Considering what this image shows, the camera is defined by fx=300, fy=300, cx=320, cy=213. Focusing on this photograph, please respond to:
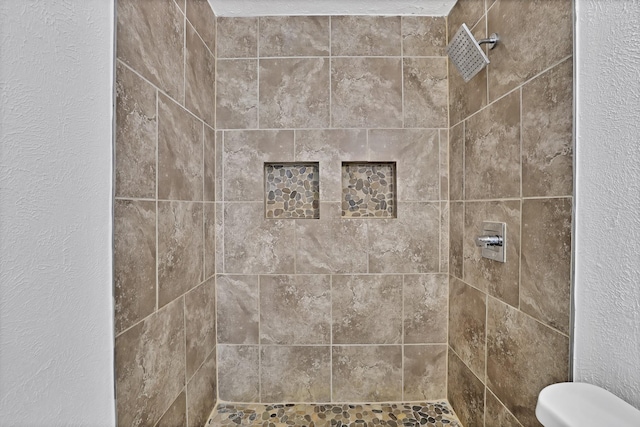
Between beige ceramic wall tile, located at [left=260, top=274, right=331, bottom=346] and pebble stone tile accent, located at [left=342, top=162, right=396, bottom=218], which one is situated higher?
pebble stone tile accent, located at [left=342, top=162, right=396, bottom=218]

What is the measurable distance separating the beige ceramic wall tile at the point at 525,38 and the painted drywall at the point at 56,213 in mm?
1144

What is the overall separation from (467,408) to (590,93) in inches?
48.9

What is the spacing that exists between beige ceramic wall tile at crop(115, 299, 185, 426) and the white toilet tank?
0.98 metres

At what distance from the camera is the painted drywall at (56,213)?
51cm

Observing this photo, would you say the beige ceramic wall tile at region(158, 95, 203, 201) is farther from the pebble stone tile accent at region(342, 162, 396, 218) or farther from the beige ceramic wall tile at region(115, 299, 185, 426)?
the pebble stone tile accent at region(342, 162, 396, 218)

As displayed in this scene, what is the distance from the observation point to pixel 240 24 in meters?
1.45

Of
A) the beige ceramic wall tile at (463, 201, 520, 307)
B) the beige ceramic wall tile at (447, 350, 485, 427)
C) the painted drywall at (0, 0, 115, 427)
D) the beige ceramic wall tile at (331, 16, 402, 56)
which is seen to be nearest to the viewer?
the painted drywall at (0, 0, 115, 427)

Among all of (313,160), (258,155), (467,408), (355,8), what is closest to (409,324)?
(467,408)

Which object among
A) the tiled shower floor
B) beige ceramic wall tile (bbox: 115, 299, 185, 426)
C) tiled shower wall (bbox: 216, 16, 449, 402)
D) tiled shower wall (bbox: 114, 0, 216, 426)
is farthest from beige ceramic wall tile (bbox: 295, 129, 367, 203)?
the tiled shower floor

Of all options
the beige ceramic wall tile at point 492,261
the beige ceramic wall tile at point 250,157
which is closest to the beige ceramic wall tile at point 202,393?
the beige ceramic wall tile at point 250,157

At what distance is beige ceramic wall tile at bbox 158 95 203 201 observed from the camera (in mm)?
974

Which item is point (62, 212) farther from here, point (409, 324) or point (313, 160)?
point (409, 324)

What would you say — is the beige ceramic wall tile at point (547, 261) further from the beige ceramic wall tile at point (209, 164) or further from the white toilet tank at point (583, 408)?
the beige ceramic wall tile at point (209, 164)

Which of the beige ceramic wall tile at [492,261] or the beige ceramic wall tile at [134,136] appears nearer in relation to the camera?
the beige ceramic wall tile at [134,136]
